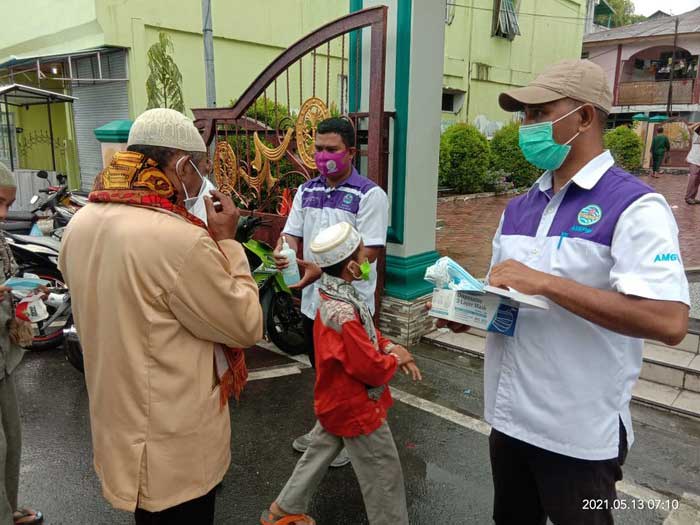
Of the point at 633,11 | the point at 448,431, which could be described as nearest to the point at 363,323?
the point at 448,431

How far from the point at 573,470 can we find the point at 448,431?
73.4 inches

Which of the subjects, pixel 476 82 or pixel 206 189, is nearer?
pixel 206 189

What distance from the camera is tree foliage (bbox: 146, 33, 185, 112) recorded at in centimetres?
920

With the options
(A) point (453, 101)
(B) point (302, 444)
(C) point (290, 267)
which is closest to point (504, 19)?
(A) point (453, 101)

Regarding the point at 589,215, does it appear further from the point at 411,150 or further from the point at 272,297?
the point at 272,297

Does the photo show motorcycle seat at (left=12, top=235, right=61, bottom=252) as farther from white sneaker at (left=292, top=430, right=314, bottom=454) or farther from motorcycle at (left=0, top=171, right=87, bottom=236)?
white sneaker at (left=292, top=430, right=314, bottom=454)

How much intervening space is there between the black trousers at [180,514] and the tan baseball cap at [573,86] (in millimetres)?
1671

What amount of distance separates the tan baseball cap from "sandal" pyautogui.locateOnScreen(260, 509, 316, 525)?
6.77 feet

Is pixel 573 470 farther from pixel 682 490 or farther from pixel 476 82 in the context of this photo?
pixel 476 82

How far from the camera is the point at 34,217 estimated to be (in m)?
6.60

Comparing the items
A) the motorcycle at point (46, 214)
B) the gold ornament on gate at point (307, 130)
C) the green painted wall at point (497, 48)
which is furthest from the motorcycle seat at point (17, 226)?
the green painted wall at point (497, 48)

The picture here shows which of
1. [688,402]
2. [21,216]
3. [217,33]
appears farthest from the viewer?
[217,33]

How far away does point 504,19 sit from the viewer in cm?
1783

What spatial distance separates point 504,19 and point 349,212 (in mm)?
17739
